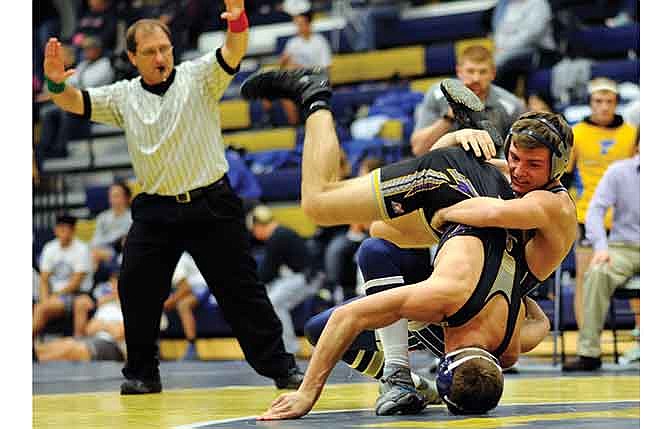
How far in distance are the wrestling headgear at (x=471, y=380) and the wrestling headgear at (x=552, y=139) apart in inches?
26.3

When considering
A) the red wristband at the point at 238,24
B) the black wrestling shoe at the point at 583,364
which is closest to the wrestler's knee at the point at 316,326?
the red wristband at the point at 238,24

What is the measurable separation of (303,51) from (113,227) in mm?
2720

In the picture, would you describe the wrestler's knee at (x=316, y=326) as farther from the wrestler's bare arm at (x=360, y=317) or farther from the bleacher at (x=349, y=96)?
the bleacher at (x=349, y=96)

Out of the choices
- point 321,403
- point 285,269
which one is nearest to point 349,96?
point 285,269

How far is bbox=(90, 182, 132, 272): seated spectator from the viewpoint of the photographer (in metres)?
10.9

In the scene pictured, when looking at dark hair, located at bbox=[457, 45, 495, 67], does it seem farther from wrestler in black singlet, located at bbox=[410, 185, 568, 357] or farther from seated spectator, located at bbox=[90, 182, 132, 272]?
seated spectator, located at bbox=[90, 182, 132, 272]

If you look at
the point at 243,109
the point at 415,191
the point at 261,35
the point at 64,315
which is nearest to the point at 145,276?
the point at 415,191

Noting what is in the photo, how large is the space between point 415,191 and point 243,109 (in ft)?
30.4

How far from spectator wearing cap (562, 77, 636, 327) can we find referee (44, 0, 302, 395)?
10.4 ft

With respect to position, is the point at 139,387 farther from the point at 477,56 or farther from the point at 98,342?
the point at 98,342

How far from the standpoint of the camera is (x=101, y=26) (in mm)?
14484

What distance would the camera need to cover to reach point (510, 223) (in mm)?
3928
